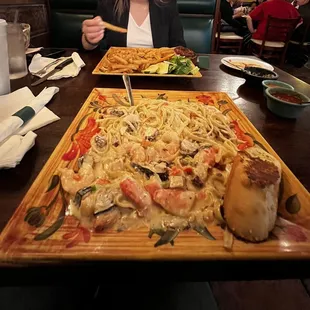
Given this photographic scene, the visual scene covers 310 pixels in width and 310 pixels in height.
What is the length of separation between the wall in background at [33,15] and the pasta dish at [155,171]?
7.46 feet

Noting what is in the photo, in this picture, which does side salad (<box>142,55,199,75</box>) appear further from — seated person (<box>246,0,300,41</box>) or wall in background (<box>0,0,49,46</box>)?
seated person (<box>246,0,300,41</box>)

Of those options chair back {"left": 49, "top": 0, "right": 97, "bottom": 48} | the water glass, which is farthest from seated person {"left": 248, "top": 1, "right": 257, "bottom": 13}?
the water glass

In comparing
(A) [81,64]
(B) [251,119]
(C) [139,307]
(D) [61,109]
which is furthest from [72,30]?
(C) [139,307]

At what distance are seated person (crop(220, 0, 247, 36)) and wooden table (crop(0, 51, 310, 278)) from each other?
5.03 metres

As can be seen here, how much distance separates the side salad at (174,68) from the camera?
1729 mm

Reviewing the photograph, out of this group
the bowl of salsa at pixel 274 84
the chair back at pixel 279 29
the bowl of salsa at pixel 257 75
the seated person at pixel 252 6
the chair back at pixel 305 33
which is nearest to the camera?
the bowl of salsa at pixel 274 84

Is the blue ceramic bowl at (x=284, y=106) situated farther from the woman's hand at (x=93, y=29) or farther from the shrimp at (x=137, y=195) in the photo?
the woman's hand at (x=93, y=29)

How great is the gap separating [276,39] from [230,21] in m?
1.55

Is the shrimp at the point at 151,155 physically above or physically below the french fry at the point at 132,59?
below

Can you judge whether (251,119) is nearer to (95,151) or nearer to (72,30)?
(95,151)

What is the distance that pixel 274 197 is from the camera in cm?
70

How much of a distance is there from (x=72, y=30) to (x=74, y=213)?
368 centimetres

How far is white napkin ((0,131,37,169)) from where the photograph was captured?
2.79 feet

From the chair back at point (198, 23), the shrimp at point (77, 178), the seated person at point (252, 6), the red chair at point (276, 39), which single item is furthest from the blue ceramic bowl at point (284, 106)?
the seated person at point (252, 6)
